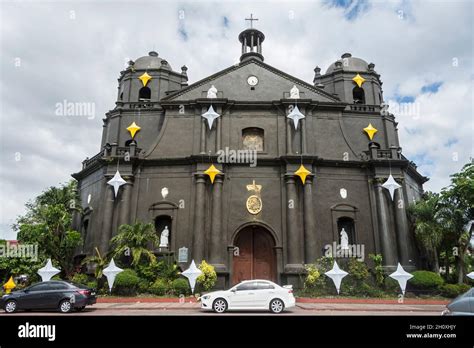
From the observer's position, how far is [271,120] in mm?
22031

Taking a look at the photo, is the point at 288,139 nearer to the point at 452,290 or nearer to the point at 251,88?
the point at 251,88

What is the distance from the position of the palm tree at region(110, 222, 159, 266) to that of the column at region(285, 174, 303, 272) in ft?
23.9

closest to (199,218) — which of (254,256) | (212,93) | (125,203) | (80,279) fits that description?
(254,256)

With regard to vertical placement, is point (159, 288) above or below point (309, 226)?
below

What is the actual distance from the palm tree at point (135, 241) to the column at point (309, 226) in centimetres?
822

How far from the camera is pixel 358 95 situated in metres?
25.2

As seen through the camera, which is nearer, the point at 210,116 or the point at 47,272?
the point at 47,272

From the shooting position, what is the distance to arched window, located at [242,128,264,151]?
2181 centimetres

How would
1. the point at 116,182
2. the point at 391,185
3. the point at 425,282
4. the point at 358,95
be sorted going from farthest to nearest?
the point at 358,95, the point at 116,182, the point at 391,185, the point at 425,282

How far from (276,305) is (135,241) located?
9.06 meters

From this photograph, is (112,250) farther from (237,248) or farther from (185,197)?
(237,248)

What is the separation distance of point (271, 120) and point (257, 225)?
22.9 feet

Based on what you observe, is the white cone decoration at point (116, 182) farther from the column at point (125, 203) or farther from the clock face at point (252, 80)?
the clock face at point (252, 80)
